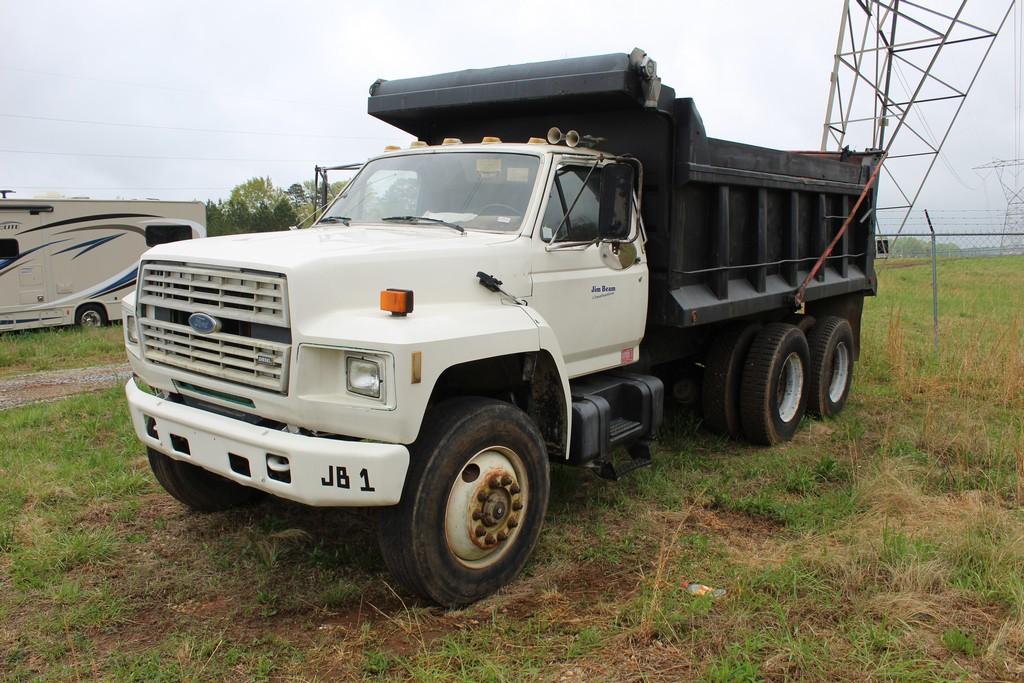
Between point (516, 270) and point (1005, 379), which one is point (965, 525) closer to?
point (516, 270)

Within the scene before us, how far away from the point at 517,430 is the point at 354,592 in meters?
1.20

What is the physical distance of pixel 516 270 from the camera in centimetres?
455

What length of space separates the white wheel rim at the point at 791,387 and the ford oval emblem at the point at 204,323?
528 centimetres

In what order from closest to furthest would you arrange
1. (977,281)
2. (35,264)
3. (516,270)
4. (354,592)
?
(354,592) < (516,270) < (35,264) < (977,281)

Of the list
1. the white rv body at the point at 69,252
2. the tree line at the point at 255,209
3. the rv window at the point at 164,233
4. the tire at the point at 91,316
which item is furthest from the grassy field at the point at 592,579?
the tree line at the point at 255,209

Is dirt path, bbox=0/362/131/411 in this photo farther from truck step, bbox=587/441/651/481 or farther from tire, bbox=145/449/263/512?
truck step, bbox=587/441/651/481

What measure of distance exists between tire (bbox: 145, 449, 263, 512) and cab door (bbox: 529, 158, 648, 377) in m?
2.40

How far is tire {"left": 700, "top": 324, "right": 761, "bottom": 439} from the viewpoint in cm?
696

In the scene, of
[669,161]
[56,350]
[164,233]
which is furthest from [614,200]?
[164,233]

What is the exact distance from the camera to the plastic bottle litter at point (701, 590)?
415 cm

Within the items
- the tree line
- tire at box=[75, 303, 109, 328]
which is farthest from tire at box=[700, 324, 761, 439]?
the tree line

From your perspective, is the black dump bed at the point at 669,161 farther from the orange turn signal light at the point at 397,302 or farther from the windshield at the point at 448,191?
the orange turn signal light at the point at 397,302

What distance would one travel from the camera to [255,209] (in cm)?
5566

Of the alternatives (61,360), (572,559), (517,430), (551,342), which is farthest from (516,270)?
(61,360)
